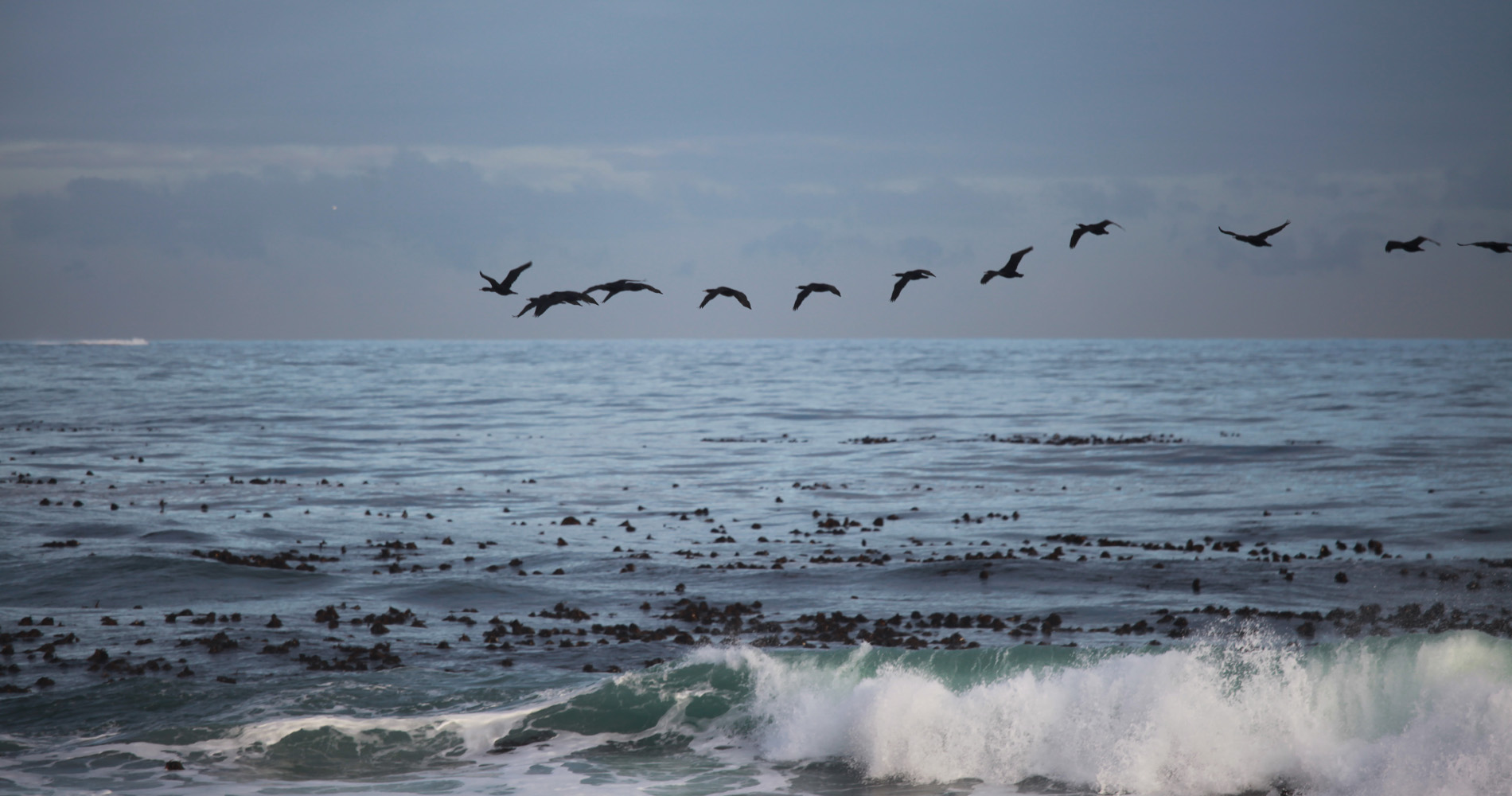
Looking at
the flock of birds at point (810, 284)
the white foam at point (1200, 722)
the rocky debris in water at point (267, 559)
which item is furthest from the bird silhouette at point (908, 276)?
the rocky debris in water at point (267, 559)

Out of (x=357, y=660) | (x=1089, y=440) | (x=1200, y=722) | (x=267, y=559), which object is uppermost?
(x=1089, y=440)

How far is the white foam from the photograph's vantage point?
12.3 metres

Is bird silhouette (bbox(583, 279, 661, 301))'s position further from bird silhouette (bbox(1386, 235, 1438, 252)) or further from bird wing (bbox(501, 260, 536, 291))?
bird silhouette (bbox(1386, 235, 1438, 252))

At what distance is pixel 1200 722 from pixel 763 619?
338 inches

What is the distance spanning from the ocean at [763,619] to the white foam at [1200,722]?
4 centimetres

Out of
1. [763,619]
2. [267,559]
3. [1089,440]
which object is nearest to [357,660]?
[763,619]

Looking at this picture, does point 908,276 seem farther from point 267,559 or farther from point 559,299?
point 267,559

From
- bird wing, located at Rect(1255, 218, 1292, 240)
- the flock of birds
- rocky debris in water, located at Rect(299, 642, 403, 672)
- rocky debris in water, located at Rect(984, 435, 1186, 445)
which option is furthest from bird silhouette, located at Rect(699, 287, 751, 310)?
rocky debris in water, located at Rect(984, 435, 1186, 445)

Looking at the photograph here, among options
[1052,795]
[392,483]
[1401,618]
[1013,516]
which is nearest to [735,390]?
[392,483]

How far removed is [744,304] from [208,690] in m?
10.1

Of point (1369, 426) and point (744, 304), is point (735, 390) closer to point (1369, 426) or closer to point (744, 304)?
point (1369, 426)

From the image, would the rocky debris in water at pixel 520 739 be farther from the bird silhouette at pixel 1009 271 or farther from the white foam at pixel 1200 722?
the bird silhouette at pixel 1009 271

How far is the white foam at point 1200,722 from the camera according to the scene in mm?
12281

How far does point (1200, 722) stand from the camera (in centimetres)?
1303
